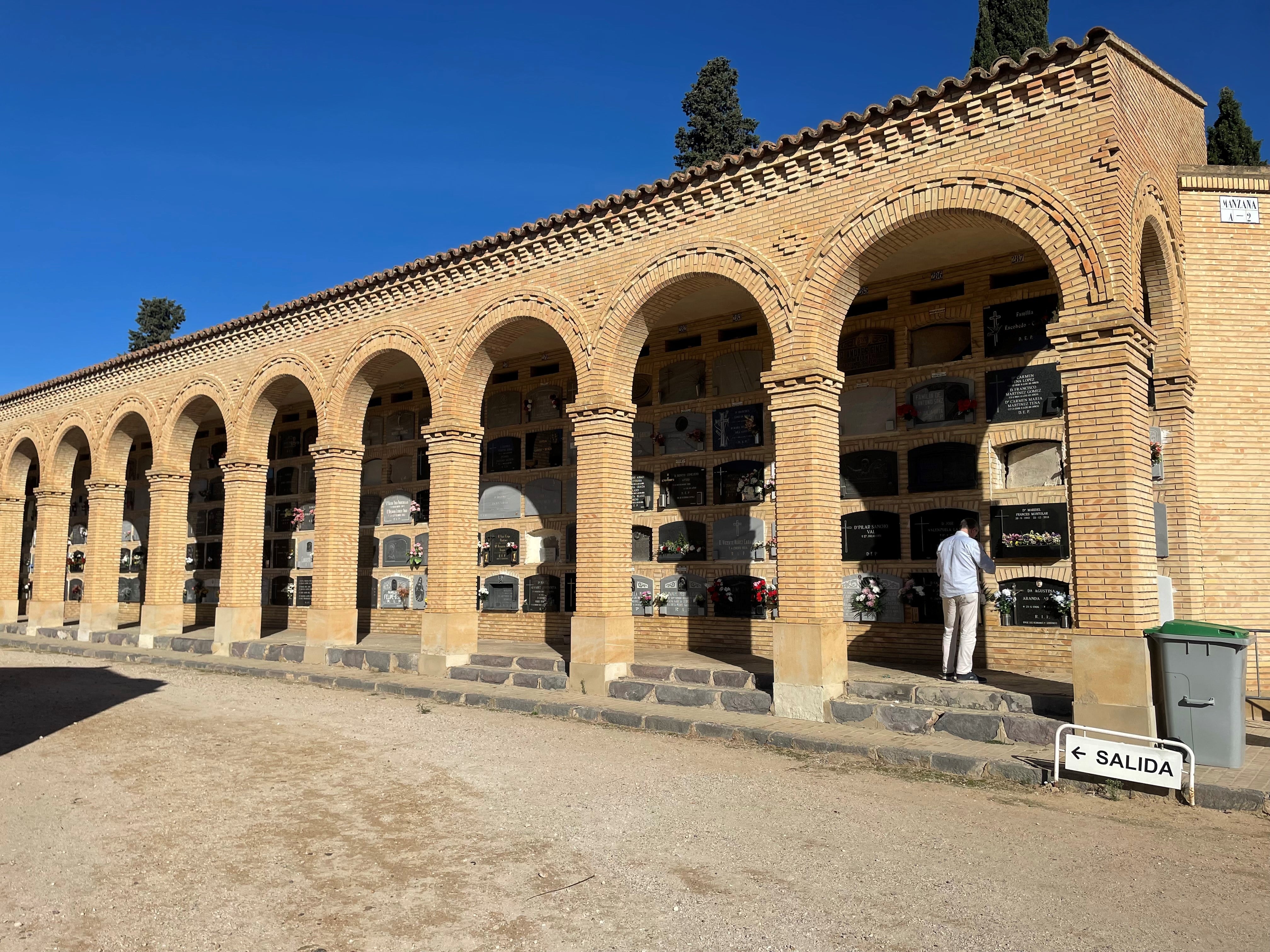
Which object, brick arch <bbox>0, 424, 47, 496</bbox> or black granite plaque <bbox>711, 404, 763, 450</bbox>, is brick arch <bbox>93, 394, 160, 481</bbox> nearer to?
brick arch <bbox>0, 424, 47, 496</bbox>

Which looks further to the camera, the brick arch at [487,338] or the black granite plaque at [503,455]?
the black granite plaque at [503,455]

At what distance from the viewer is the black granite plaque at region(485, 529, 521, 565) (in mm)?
16203

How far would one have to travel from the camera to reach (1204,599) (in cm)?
1009

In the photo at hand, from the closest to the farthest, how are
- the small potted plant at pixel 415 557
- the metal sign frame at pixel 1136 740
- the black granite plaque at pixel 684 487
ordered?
the metal sign frame at pixel 1136 740 < the black granite plaque at pixel 684 487 < the small potted plant at pixel 415 557

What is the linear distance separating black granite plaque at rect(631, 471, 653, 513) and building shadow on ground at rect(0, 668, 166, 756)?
7477 millimetres

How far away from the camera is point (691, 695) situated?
33.4 ft

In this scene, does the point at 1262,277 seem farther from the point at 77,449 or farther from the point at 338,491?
the point at 77,449

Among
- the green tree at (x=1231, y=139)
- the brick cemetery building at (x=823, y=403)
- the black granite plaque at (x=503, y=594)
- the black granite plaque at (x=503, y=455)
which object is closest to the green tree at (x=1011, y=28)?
the green tree at (x=1231, y=139)

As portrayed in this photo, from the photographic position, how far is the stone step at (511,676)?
11.6 m

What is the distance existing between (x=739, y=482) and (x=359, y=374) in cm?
657

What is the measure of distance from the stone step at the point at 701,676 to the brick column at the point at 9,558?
19294 mm

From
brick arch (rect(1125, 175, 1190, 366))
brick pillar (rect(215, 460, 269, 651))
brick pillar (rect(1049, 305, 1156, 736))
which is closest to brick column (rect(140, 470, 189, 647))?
brick pillar (rect(215, 460, 269, 651))

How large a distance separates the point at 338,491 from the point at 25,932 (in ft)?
36.2

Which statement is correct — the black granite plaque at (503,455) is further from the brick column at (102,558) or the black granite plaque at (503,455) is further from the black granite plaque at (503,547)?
the brick column at (102,558)
